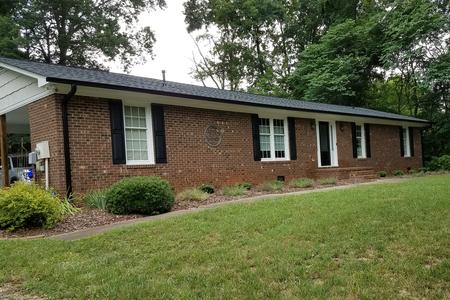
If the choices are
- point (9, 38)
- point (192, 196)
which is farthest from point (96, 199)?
point (9, 38)

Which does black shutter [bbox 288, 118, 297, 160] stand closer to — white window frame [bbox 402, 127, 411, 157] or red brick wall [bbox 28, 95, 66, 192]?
red brick wall [bbox 28, 95, 66, 192]

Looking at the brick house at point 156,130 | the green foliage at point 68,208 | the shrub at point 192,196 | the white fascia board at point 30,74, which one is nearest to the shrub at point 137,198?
the green foliage at point 68,208

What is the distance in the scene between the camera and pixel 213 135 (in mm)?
12891

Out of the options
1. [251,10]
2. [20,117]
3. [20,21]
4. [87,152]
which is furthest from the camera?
[251,10]

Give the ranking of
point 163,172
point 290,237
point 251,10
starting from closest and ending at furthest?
point 290,237 → point 163,172 → point 251,10

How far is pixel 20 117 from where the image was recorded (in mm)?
12703

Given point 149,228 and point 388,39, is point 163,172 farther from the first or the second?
point 388,39

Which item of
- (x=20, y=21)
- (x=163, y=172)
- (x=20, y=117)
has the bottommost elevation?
(x=163, y=172)

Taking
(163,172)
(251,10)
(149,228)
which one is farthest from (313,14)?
(149,228)

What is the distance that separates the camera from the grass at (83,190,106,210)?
9.10m

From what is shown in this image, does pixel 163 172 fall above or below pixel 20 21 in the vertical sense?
below

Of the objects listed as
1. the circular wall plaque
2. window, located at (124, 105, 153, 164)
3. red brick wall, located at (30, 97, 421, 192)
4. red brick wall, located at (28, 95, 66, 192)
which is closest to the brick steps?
red brick wall, located at (30, 97, 421, 192)

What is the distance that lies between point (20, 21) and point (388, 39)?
21365 millimetres

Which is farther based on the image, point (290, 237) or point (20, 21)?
point (20, 21)
